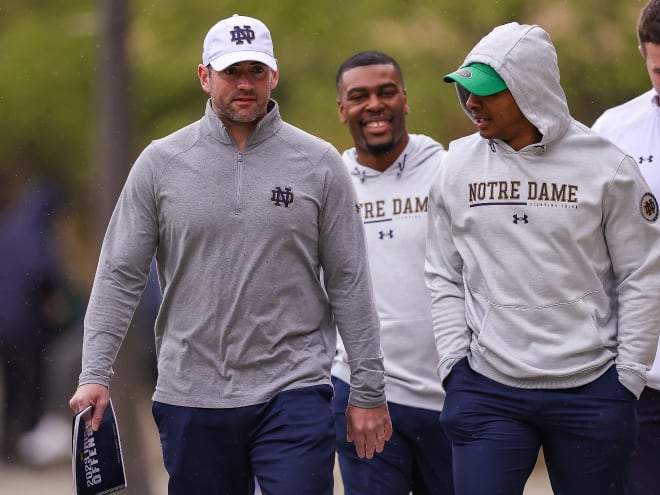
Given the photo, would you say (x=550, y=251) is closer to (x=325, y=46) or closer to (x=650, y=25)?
(x=650, y=25)

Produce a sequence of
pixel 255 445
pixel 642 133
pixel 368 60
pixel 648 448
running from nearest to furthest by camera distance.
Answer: pixel 255 445 → pixel 648 448 → pixel 642 133 → pixel 368 60

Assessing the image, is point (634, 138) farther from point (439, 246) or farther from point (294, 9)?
point (294, 9)

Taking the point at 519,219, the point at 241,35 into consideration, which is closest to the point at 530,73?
the point at 519,219

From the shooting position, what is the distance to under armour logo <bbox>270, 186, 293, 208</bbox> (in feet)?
19.1

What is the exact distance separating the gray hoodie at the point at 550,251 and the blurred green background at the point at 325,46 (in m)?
6.02

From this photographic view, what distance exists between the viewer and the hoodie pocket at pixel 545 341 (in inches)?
223

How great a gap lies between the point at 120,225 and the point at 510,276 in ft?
4.91

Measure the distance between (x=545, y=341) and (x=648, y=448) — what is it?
107 cm

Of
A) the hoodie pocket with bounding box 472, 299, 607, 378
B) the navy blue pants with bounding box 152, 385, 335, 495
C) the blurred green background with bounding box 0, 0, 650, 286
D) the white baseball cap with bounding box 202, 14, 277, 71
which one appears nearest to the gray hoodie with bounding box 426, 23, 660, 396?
the hoodie pocket with bounding box 472, 299, 607, 378

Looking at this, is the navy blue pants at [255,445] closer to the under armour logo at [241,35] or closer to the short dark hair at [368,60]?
the under armour logo at [241,35]

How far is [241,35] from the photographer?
19.5 ft

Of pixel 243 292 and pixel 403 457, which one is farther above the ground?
pixel 243 292

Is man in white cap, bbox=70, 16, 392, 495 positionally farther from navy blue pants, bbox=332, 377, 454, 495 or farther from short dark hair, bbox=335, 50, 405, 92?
short dark hair, bbox=335, 50, 405, 92

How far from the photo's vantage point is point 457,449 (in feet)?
19.2
